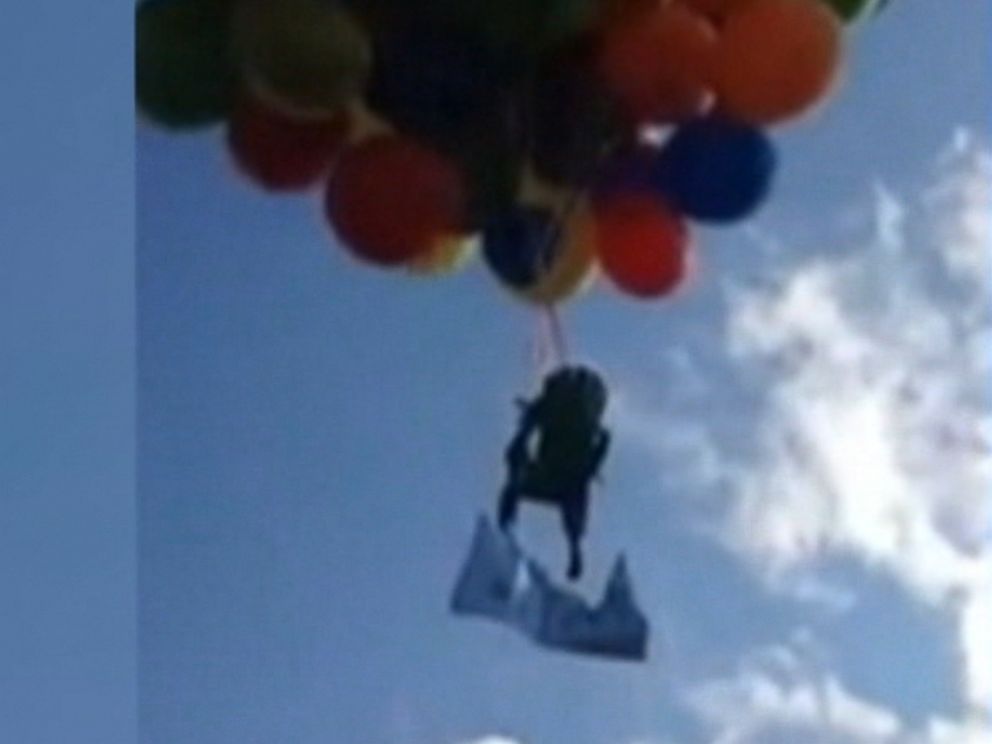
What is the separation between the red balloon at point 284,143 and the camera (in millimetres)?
1305

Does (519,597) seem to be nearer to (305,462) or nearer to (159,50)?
(305,462)

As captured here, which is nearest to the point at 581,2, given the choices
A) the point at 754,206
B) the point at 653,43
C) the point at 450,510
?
the point at 653,43

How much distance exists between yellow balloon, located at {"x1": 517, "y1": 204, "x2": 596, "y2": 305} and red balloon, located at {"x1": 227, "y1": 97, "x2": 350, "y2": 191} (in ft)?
0.40

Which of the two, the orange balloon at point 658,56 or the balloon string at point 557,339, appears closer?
the orange balloon at point 658,56

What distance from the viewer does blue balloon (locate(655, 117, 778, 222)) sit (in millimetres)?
1308

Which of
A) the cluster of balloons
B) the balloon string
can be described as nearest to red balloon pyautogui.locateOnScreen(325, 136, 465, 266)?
the cluster of balloons

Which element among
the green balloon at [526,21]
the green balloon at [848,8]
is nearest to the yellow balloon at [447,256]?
the green balloon at [526,21]

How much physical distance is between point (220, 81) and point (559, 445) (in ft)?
0.86

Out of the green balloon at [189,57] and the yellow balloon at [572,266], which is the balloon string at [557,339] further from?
the green balloon at [189,57]

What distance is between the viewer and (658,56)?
1282 mm

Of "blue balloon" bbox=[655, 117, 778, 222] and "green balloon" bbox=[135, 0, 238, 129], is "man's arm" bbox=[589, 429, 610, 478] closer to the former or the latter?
"blue balloon" bbox=[655, 117, 778, 222]

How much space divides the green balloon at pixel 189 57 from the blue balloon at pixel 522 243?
14cm

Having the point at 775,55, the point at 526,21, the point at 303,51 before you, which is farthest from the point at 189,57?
the point at 775,55

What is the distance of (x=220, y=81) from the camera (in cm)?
129
